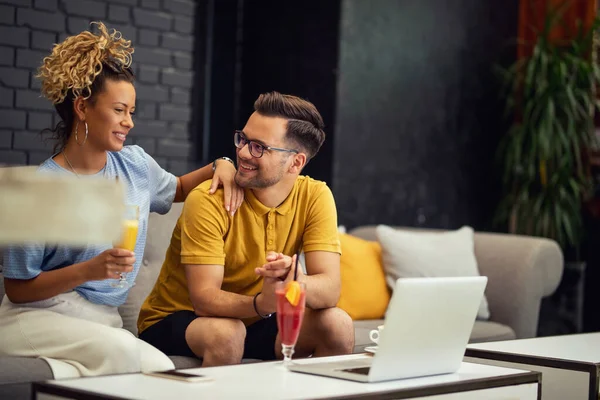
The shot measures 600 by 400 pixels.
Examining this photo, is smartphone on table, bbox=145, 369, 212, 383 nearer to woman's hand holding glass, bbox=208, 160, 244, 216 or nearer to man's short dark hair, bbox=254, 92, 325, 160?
woman's hand holding glass, bbox=208, 160, 244, 216

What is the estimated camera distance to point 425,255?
396 centimetres

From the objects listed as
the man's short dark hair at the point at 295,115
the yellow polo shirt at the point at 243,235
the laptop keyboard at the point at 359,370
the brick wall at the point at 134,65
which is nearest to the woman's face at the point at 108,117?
the yellow polo shirt at the point at 243,235

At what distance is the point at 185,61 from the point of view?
4.39 meters

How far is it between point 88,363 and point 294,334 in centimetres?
61

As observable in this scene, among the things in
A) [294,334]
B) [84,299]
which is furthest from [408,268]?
[294,334]

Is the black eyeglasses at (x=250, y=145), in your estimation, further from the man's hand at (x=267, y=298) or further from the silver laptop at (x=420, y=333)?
the silver laptop at (x=420, y=333)

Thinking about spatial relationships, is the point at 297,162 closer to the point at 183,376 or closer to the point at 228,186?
the point at 228,186

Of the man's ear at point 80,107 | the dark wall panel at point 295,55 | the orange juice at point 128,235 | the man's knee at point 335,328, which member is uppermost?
the dark wall panel at point 295,55

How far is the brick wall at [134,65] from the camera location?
12.5ft

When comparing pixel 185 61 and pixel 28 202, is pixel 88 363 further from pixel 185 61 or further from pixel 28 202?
pixel 185 61

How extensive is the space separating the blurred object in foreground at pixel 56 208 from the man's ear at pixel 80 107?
1.55 m

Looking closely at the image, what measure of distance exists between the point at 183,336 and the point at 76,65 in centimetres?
79

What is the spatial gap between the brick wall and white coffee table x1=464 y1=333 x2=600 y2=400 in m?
2.12

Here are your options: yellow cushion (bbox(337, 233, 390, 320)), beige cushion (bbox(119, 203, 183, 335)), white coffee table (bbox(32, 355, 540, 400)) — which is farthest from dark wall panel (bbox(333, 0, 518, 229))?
white coffee table (bbox(32, 355, 540, 400))
